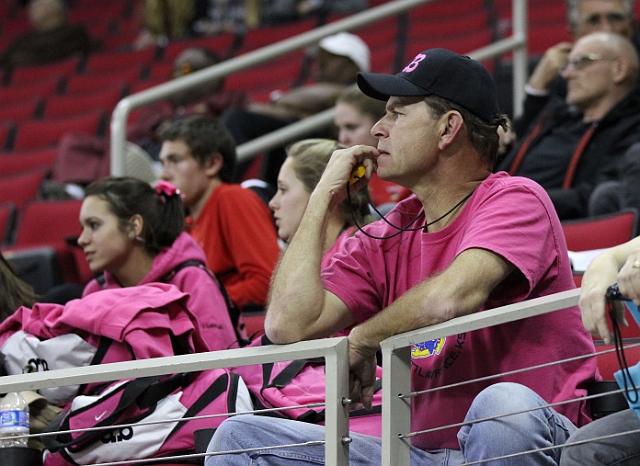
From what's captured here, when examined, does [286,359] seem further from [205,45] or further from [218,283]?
[205,45]

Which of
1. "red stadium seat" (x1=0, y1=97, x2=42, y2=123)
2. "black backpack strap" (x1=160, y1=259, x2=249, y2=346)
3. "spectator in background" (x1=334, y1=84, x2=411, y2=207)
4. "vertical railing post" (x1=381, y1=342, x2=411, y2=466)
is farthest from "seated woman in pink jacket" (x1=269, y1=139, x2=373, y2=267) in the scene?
"red stadium seat" (x1=0, y1=97, x2=42, y2=123)

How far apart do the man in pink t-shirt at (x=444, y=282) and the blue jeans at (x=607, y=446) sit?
5 cm

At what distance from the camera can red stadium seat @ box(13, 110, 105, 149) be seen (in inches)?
249

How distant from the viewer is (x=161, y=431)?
2338mm

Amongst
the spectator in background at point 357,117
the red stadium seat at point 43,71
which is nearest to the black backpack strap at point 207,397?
the spectator in background at point 357,117

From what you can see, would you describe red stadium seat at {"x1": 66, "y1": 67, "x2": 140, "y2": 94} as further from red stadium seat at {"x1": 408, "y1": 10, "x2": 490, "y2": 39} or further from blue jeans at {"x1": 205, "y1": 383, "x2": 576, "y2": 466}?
blue jeans at {"x1": 205, "y1": 383, "x2": 576, "y2": 466}

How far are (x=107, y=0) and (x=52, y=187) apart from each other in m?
4.11

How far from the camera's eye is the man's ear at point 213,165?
3701 mm

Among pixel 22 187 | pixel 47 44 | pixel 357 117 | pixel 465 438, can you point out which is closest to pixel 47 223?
pixel 22 187

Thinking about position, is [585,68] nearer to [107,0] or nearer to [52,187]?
[52,187]

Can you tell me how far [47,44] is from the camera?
7.84m

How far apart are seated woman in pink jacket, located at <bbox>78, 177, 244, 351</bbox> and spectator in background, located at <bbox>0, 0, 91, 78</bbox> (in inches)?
193

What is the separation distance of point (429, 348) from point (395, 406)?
24 cm

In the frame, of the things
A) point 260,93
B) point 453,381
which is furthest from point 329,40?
point 453,381
